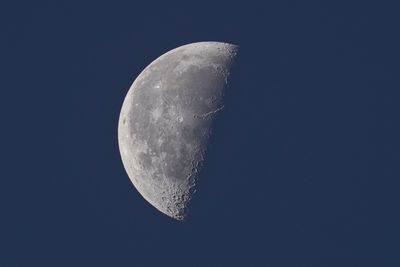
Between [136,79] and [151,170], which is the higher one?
[136,79]

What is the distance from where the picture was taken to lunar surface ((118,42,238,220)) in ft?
46.1

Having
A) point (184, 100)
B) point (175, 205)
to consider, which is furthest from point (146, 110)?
point (175, 205)

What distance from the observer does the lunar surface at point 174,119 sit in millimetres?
14047

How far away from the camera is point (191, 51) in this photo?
15.4 m

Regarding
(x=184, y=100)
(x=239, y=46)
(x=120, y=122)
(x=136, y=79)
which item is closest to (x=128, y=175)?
(x=120, y=122)

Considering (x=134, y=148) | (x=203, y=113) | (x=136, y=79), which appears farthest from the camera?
(x=136, y=79)

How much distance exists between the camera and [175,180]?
14.7 m

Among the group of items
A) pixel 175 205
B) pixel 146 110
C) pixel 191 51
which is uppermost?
pixel 191 51

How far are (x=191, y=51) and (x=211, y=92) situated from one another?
1.79 m

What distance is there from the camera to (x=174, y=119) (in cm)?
1404

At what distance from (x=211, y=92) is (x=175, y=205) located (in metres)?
3.21

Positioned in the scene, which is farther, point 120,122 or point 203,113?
point 120,122

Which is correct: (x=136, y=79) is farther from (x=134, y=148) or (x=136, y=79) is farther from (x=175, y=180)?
(x=175, y=180)

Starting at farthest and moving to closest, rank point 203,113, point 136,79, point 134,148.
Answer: point 136,79, point 134,148, point 203,113
